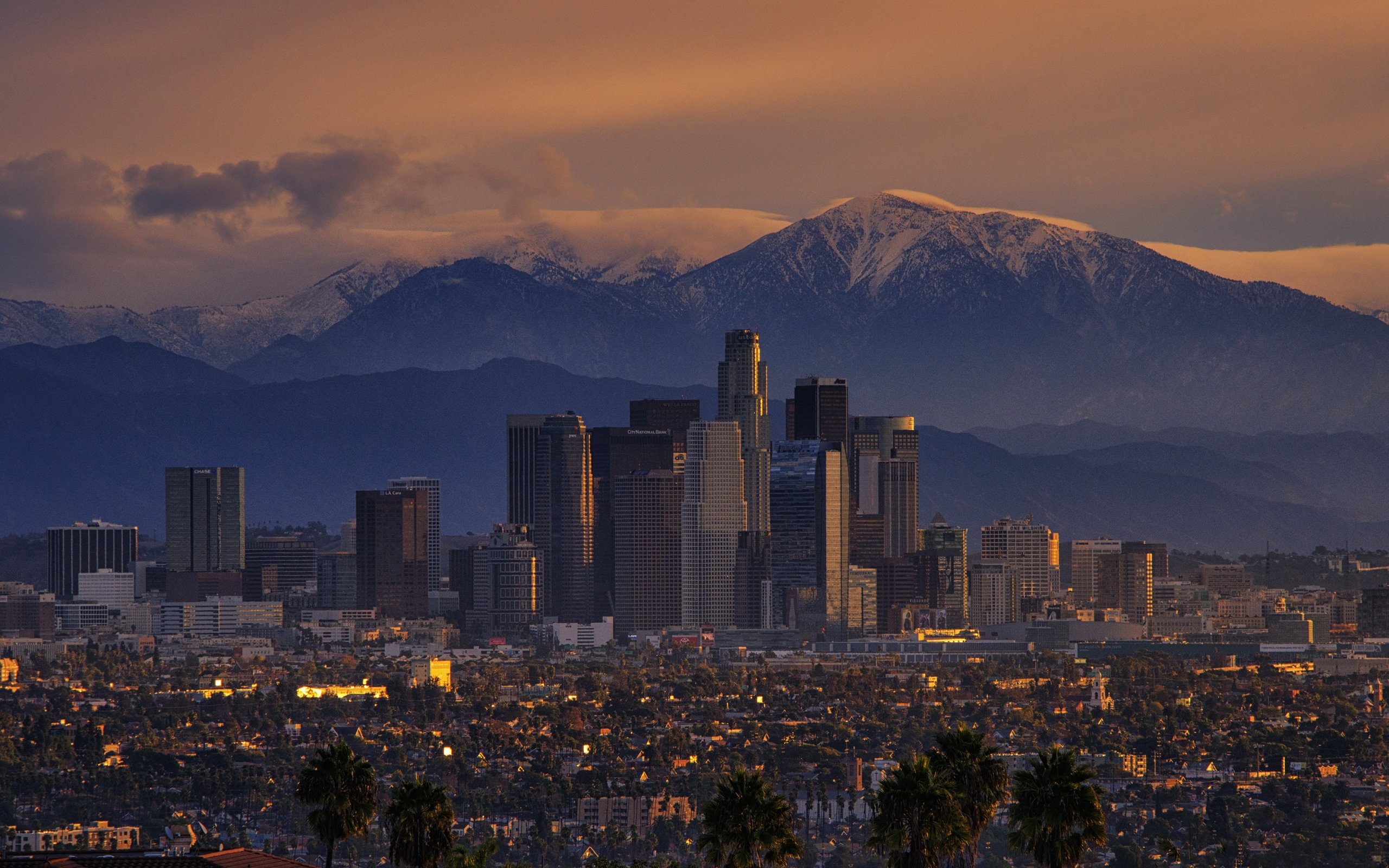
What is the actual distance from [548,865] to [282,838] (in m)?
21.1

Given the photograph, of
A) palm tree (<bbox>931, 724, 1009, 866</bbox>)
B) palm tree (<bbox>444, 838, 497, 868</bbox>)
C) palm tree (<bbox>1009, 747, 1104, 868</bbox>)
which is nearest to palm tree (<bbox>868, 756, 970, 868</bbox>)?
palm tree (<bbox>1009, 747, 1104, 868</bbox>)

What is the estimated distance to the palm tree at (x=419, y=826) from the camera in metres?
101

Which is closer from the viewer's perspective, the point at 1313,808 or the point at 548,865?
the point at 548,865

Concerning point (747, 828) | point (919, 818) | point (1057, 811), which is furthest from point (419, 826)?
point (1057, 811)

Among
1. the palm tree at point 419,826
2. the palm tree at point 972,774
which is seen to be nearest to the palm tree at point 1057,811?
the palm tree at point 972,774

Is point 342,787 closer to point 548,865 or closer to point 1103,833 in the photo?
point 1103,833

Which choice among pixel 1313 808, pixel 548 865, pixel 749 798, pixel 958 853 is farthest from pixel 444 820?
pixel 1313 808

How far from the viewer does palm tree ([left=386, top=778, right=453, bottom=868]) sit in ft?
332

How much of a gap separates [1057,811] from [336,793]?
28074 millimetres

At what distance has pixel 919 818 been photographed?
95.7m

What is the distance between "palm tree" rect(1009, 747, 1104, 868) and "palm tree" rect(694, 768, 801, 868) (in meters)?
9.30

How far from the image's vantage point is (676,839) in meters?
186

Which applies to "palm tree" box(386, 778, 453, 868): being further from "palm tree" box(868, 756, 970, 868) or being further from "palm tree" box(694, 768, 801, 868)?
"palm tree" box(868, 756, 970, 868)

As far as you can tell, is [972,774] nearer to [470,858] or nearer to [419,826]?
[419,826]
